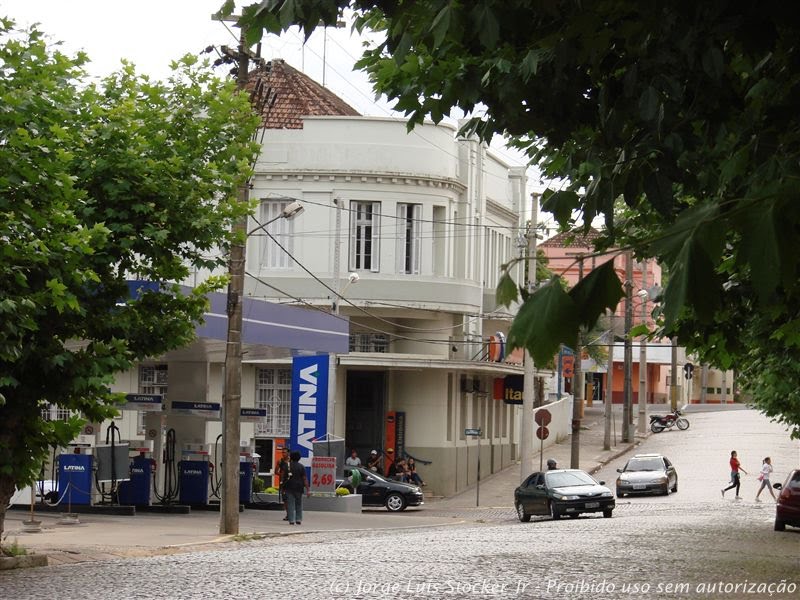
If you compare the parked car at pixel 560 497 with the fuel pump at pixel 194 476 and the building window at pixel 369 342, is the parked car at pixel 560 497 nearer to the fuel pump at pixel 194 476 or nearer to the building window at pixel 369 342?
the fuel pump at pixel 194 476

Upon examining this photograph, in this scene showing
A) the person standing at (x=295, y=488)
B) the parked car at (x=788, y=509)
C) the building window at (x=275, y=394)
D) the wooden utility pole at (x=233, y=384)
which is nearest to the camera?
the wooden utility pole at (x=233, y=384)

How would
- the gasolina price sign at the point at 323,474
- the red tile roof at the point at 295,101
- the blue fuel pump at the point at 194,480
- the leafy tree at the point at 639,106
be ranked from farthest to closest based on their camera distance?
the red tile roof at the point at 295,101, the gasolina price sign at the point at 323,474, the blue fuel pump at the point at 194,480, the leafy tree at the point at 639,106

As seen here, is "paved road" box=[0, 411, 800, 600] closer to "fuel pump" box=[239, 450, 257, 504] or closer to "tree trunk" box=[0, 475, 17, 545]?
"tree trunk" box=[0, 475, 17, 545]

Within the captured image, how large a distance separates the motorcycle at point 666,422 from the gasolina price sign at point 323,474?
40.6 metres

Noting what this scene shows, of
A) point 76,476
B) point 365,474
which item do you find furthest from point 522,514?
point 76,476

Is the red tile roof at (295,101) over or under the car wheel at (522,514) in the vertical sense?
over

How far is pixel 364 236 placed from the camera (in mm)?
43312

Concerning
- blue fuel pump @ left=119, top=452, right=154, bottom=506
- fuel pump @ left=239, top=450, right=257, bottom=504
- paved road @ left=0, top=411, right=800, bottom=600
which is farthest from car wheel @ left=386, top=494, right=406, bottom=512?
blue fuel pump @ left=119, top=452, right=154, bottom=506

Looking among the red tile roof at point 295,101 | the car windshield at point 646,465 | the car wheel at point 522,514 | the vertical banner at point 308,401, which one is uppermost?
the red tile roof at point 295,101

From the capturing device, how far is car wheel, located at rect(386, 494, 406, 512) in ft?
122

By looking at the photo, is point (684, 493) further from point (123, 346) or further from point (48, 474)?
point (123, 346)

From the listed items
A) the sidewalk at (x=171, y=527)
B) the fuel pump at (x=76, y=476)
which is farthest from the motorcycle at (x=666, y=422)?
the fuel pump at (x=76, y=476)

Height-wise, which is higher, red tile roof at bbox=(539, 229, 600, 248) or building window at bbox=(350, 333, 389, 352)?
building window at bbox=(350, 333, 389, 352)

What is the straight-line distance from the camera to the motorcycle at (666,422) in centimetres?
7112
